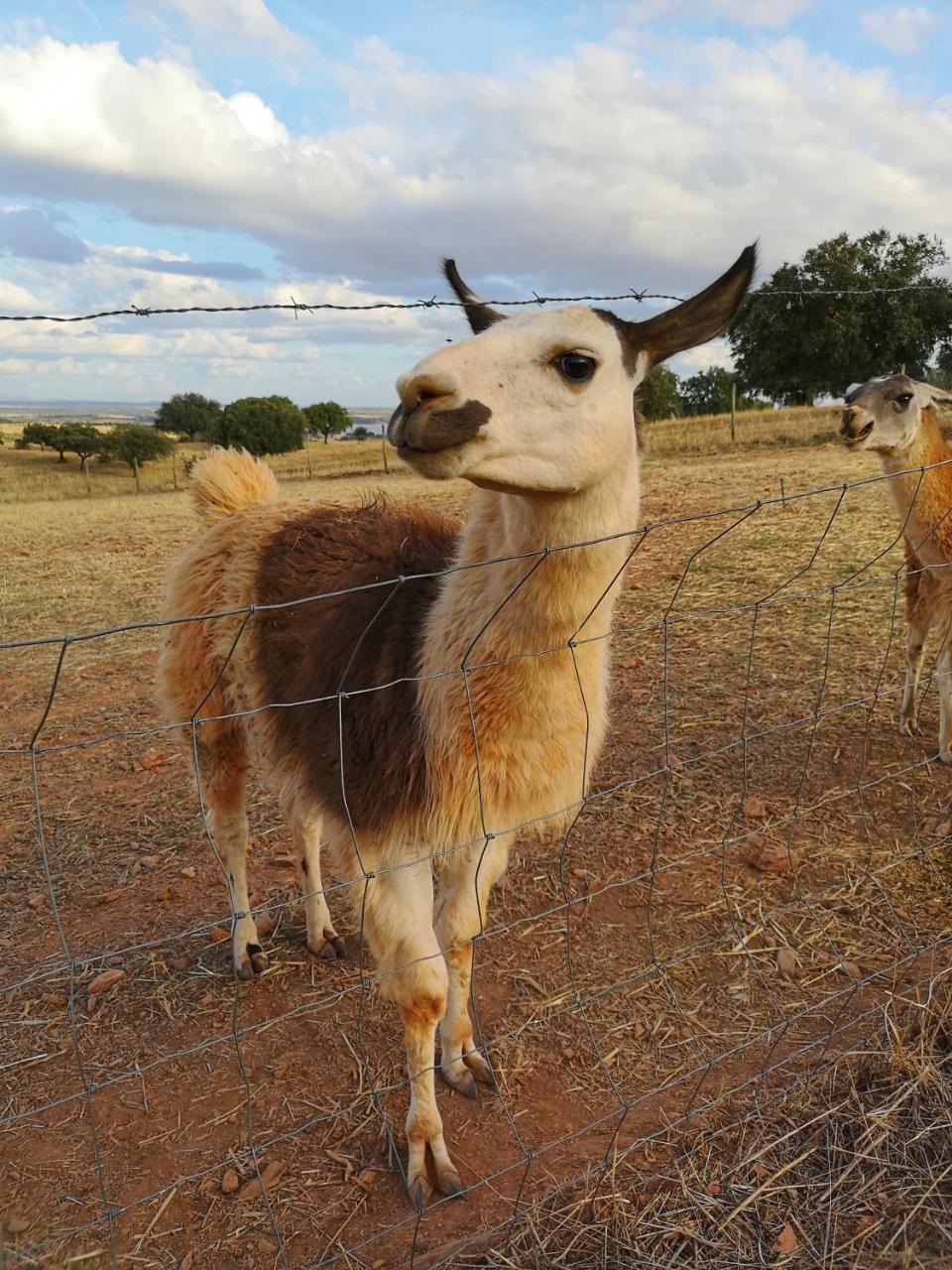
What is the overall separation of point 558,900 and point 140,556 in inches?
441

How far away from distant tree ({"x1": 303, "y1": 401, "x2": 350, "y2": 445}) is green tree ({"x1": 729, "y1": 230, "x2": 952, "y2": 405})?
1408 inches

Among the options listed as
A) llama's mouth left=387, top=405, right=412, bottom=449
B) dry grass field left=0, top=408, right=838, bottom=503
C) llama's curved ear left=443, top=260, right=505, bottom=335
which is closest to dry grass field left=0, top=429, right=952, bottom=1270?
llama's mouth left=387, top=405, right=412, bottom=449

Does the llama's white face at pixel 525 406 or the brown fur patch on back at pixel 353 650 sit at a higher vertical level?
the llama's white face at pixel 525 406

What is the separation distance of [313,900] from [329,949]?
0.26m

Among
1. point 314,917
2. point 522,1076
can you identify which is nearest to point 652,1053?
point 522,1076

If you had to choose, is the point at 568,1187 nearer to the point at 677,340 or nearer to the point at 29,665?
the point at 677,340

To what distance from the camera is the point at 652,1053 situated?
10.0 ft

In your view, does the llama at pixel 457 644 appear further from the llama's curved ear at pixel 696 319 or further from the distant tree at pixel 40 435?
the distant tree at pixel 40 435

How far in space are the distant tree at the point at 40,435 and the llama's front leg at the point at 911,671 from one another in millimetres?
53878

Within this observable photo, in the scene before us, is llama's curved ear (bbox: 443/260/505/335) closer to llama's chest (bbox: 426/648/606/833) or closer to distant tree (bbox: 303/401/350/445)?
llama's chest (bbox: 426/648/606/833)

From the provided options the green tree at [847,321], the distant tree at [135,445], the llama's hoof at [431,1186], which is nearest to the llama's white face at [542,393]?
the llama's hoof at [431,1186]

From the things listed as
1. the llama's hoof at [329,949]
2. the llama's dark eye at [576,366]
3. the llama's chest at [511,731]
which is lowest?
the llama's hoof at [329,949]

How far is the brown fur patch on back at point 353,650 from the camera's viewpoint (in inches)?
103

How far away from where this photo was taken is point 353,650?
2.79m
